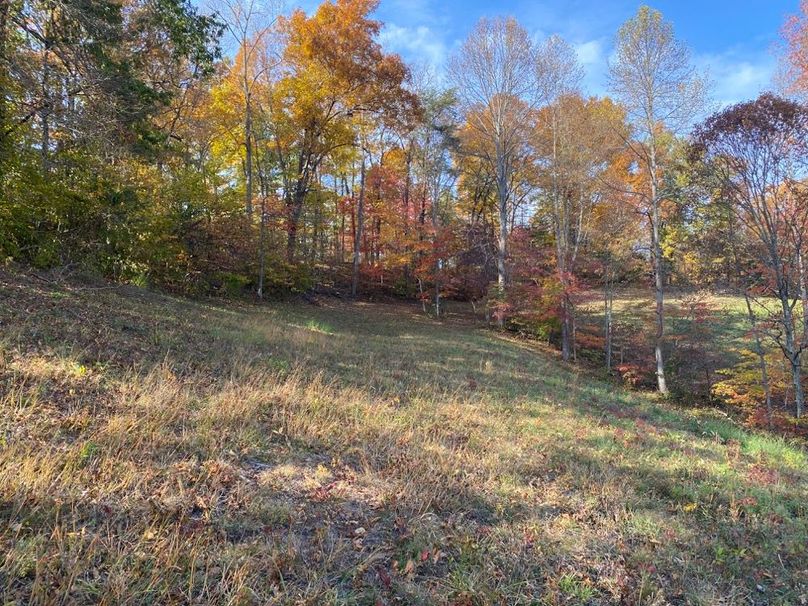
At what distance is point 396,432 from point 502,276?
14.8 metres

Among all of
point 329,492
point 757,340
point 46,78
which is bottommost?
point 329,492

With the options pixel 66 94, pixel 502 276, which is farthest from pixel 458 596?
pixel 502 276

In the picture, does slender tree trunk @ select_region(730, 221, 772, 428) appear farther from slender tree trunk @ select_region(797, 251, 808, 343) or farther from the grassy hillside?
the grassy hillside

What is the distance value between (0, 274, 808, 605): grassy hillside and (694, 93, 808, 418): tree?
5525mm

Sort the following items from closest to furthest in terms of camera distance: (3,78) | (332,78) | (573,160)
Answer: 1. (3,78)
2. (573,160)
3. (332,78)

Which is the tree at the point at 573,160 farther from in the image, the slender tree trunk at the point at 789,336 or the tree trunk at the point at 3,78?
the tree trunk at the point at 3,78

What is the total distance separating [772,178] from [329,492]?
459 inches

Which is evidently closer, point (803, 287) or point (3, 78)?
point (3, 78)

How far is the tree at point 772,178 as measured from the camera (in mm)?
9219

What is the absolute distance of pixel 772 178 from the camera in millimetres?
9562

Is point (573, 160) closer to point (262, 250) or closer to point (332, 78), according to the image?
point (332, 78)

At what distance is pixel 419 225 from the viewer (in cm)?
2077

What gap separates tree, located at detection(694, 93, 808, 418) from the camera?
922 centimetres

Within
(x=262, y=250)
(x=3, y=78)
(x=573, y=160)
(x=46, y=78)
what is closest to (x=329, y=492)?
(x=46, y=78)
